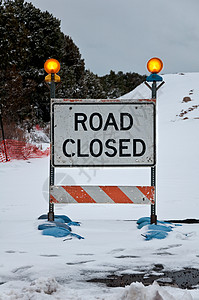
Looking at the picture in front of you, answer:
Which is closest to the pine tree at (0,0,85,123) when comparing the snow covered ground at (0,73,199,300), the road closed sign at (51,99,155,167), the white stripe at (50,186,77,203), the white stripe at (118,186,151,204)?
the snow covered ground at (0,73,199,300)

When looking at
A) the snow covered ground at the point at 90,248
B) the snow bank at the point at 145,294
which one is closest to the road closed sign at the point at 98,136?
the snow covered ground at the point at 90,248

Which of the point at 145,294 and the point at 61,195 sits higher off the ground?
the point at 61,195

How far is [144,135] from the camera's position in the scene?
4605 mm

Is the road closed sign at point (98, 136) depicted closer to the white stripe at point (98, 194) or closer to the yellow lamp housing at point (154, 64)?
the white stripe at point (98, 194)

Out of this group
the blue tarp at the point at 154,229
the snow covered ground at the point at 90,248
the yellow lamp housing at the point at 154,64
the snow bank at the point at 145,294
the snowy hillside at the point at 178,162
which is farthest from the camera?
the snowy hillside at the point at 178,162

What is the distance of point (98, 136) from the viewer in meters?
4.57

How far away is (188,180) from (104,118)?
6.33 m

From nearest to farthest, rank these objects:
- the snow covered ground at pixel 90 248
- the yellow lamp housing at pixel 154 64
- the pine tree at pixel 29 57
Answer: the snow covered ground at pixel 90 248 → the yellow lamp housing at pixel 154 64 → the pine tree at pixel 29 57

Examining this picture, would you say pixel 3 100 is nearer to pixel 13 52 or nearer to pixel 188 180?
pixel 13 52

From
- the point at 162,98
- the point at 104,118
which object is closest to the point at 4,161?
the point at 104,118

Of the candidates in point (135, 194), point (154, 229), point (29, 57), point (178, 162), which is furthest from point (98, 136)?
point (29, 57)

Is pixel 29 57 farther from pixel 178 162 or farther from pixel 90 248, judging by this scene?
pixel 90 248

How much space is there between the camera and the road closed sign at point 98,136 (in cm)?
457

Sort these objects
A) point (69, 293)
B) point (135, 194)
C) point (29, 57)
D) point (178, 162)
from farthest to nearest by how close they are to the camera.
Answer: point (29, 57) < point (178, 162) < point (135, 194) < point (69, 293)
